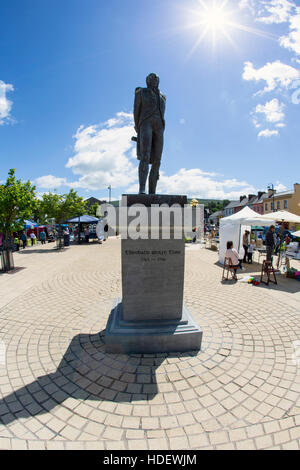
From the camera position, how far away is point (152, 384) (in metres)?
2.65

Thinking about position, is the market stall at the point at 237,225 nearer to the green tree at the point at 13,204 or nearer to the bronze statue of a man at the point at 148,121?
the bronze statue of a man at the point at 148,121

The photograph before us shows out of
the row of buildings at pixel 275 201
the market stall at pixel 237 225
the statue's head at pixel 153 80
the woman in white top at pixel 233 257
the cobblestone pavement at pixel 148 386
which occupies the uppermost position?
the row of buildings at pixel 275 201

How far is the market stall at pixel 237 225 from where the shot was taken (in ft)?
32.0

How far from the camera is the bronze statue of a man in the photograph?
380cm

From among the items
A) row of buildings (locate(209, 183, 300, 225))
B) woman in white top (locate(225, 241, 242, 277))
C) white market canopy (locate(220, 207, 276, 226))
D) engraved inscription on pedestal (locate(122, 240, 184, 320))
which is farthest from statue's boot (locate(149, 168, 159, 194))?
row of buildings (locate(209, 183, 300, 225))

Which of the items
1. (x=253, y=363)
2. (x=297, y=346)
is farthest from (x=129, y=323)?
(x=297, y=346)

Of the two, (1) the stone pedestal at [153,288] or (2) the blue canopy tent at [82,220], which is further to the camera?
(2) the blue canopy tent at [82,220]

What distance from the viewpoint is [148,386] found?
262 centimetres

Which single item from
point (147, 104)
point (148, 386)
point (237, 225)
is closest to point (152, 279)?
point (148, 386)

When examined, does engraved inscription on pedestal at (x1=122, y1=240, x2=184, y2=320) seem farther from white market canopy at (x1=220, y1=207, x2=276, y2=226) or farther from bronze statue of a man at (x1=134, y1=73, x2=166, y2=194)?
white market canopy at (x1=220, y1=207, x2=276, y2=226)

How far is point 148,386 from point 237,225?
30.3 ft

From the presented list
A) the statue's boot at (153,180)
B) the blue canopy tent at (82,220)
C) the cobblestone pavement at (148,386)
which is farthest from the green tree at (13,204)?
the blue canopy tent at (82,220)

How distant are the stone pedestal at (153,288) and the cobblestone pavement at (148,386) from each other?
0.22 m

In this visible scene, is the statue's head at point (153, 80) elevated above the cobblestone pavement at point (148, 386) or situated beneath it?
elevated above
